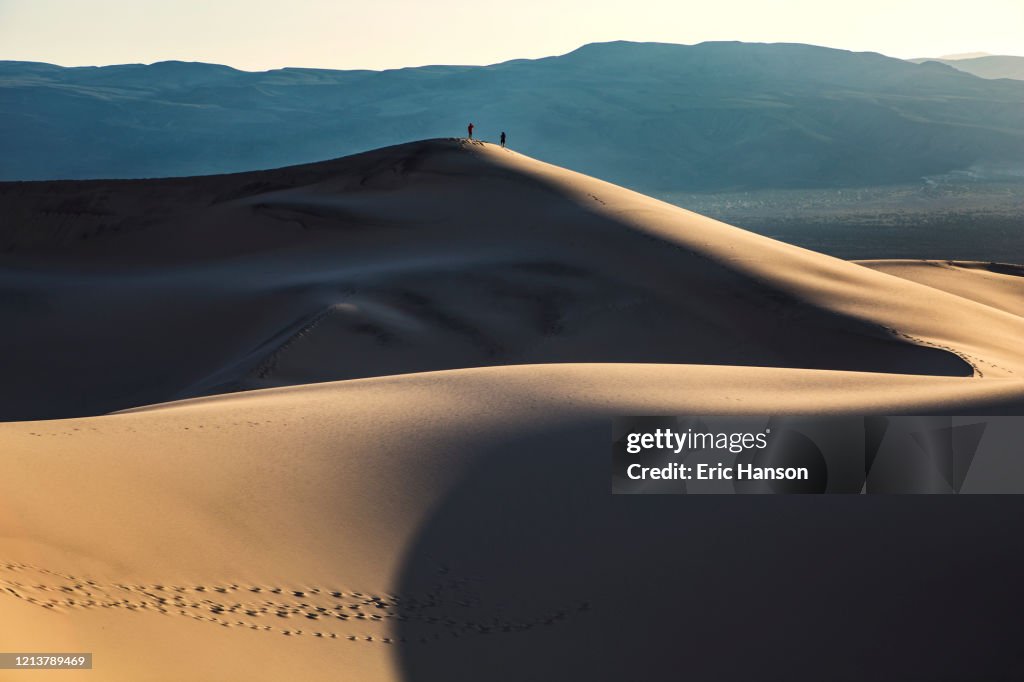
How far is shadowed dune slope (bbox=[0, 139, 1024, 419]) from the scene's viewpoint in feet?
47.8

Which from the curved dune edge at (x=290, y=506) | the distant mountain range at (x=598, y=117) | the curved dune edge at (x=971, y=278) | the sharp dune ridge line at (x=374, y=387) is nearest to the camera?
the curved dune edge at (x=290, y=506)

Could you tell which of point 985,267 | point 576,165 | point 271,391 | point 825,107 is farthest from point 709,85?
point 271,391

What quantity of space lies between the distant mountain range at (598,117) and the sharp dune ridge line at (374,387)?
3224 inches

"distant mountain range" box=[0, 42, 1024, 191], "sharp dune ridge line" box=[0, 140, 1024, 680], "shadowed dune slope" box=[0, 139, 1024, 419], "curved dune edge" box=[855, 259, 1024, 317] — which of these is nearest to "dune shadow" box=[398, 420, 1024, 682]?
"sharp dune ridge line" box=[0, 140, 1024, 680]

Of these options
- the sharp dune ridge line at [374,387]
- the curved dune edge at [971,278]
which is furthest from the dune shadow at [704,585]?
the curved dune edge at [971,278]

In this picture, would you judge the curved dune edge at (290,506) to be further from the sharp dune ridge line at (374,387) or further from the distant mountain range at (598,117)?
the distant mountain range at (598,117)

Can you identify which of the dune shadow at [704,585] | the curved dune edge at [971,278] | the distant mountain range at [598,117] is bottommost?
the curved dune edge at [971,278]

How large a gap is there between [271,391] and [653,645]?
5561 mm

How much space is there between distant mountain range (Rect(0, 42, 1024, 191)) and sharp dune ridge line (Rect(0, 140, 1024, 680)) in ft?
269

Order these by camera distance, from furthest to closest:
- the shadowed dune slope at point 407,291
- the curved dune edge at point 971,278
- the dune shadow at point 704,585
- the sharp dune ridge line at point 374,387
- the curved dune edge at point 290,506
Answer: the curved dune edge at point 971,278 < the shadowed dune slope at point 407,291 < the sharp dune ridge line at point 374,387 < the dune shadow at point 704,585 < the curved dune edge at point 290,506

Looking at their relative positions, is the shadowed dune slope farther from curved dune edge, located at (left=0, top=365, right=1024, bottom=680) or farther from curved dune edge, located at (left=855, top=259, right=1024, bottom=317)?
curved dune edge, located at (left=855, top=259, right=1024, bottom=317)

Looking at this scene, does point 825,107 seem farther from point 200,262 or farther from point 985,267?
point 200,262

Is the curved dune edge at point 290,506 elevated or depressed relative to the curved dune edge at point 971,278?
elevated

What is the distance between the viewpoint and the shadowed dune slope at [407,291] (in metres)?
14.6
